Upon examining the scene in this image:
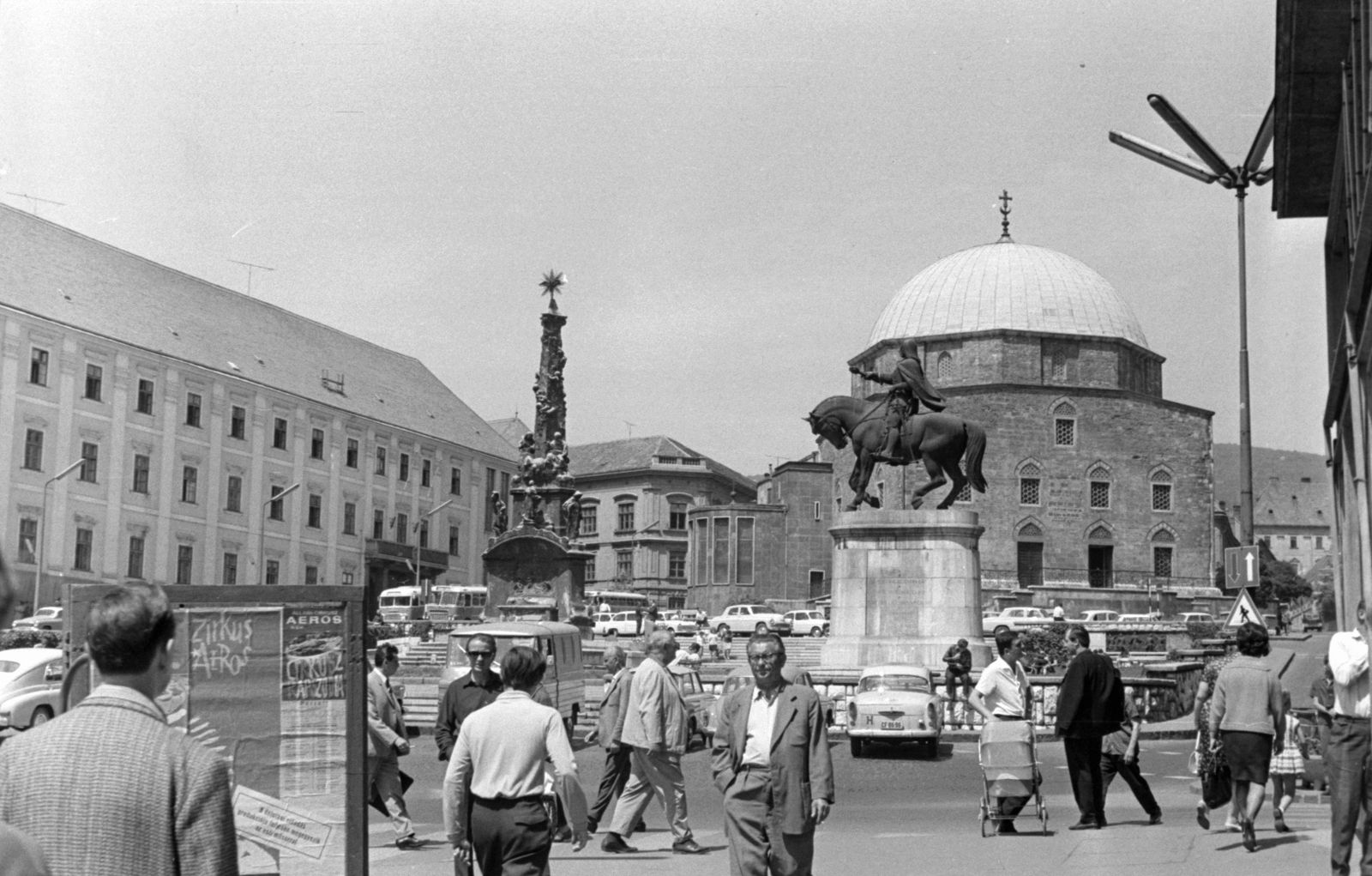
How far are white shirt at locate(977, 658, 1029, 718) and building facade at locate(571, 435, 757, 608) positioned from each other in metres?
89.8

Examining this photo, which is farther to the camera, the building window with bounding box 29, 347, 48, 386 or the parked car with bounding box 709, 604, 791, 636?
the parked car with bounding box 709, 604, 791, 636

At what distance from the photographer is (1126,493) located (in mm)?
77000

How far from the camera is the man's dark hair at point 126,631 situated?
371 cm

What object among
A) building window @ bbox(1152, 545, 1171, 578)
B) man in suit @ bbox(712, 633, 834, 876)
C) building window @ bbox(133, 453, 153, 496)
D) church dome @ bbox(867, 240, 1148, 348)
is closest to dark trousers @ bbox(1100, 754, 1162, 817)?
man in suit @ bbox(712, 633, 834, 876)

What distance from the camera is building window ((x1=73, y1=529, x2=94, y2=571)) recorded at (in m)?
50.6

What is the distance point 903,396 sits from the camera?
98.8ft

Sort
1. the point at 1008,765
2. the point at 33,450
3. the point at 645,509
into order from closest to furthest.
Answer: the point at 1008,765 → the point at 33,450 → the point at 645,509

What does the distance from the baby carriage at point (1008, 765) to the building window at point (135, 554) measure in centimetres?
4482

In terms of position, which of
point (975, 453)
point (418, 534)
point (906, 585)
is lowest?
point (906, 585)

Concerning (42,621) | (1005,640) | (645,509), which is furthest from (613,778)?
(645,509)

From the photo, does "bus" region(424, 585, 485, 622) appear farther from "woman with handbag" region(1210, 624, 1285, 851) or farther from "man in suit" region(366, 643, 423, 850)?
"woman with handbag" region(1210, 624, 1285, 851)

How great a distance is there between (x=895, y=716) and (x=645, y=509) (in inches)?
3405

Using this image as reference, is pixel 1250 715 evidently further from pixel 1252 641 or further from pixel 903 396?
pixel 903 396

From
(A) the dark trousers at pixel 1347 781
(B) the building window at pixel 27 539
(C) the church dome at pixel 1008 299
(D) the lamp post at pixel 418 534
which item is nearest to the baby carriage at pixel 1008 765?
(A) the dark trousers at pixel 1347 781
